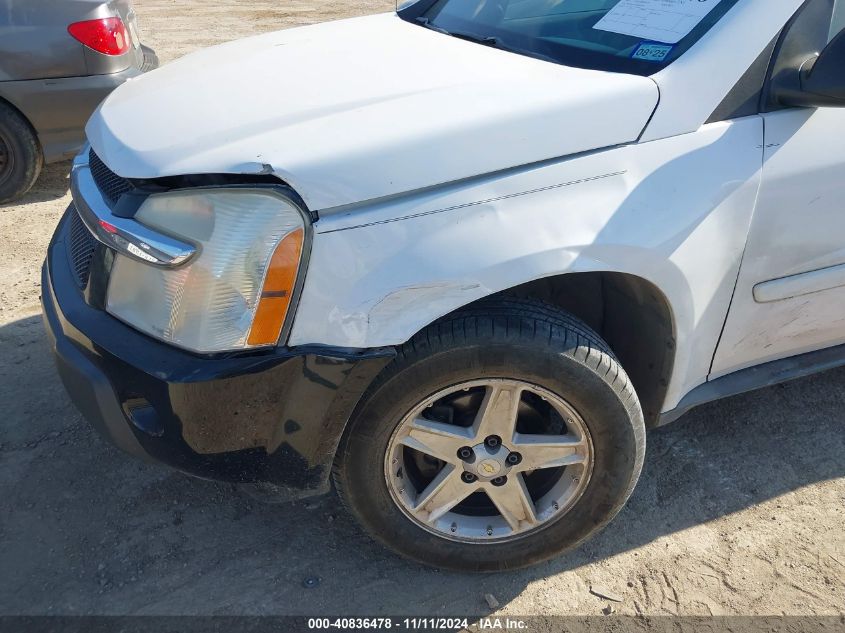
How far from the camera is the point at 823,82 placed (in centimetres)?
200

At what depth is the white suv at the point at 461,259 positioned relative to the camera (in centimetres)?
181

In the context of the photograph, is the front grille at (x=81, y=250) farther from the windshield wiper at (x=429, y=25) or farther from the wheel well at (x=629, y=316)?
the windshield wiper at (x=429, y=25)

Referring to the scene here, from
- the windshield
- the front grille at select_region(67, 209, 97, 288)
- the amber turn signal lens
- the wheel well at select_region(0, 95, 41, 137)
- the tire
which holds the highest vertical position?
the windshield

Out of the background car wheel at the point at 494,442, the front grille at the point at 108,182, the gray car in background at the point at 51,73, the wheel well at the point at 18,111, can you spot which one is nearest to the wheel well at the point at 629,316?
the background car wheel at the point at 494,442

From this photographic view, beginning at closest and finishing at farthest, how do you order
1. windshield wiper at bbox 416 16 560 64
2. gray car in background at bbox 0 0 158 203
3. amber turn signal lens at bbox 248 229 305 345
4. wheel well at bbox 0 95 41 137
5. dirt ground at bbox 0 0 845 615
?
amber turn signal lens at bbox 248 229 305 345, dirt ground at bbox 0 0 845 615, windshield wiper at bbox 416 16 560 64, gray car in background at bbox 0 0 158 203, wheel well at bbox 0 95 41 137

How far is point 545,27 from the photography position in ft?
8.32

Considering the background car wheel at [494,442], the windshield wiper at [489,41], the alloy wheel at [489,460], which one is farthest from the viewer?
the windshield wiper at [489,41]

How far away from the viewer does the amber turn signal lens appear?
177 centimetres

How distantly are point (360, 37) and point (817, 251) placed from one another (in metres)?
1.68

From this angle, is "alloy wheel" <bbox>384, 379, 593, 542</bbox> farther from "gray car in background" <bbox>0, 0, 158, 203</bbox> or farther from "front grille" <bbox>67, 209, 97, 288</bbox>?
"gray car in background" <bbox>0, 0, 158, 203</bbox>

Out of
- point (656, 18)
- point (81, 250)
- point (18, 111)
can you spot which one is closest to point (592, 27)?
point (656, 18)

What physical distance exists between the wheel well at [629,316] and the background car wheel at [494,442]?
189 millimetres

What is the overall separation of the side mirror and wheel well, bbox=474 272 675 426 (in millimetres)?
641

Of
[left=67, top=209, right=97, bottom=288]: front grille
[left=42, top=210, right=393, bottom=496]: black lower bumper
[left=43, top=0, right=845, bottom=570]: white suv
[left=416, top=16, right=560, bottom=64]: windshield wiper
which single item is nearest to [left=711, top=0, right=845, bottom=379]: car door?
[left=43, top=0, right=845, bottom=570]: white suv
